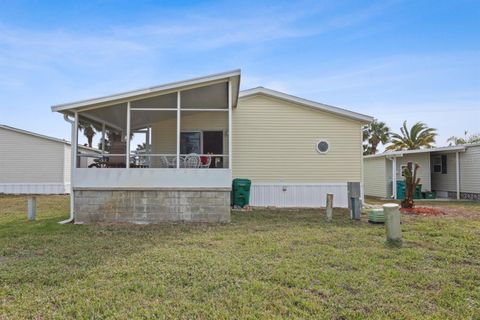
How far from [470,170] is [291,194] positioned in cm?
1034

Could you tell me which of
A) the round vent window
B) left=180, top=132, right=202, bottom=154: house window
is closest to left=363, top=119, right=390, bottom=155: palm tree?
the round vent window

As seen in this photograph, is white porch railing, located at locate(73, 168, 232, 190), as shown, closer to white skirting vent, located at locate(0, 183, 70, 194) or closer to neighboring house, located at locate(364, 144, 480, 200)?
white skirting vent, located at locate(0, 183, 70, 194)

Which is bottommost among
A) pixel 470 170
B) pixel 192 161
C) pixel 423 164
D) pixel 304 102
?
pixel 470 170

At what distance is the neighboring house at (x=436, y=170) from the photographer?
1584cm

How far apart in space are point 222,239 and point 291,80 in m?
9.02

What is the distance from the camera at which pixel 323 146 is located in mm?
11680

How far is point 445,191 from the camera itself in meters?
17.4

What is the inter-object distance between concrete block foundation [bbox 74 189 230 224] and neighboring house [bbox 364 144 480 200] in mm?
11766

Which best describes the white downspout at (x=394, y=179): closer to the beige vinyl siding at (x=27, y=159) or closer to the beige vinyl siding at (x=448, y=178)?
the beige vinyl siding at (x=448, y=178)

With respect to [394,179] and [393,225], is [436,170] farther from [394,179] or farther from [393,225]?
[393,225]

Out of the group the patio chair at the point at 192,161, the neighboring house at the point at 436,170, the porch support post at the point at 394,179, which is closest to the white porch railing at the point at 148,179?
the patio chair at the point at 192,161

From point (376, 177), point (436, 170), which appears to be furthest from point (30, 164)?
point (436, 170)

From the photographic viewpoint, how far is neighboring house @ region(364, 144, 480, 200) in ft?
52.0

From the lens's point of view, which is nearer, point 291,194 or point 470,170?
point 291,194
